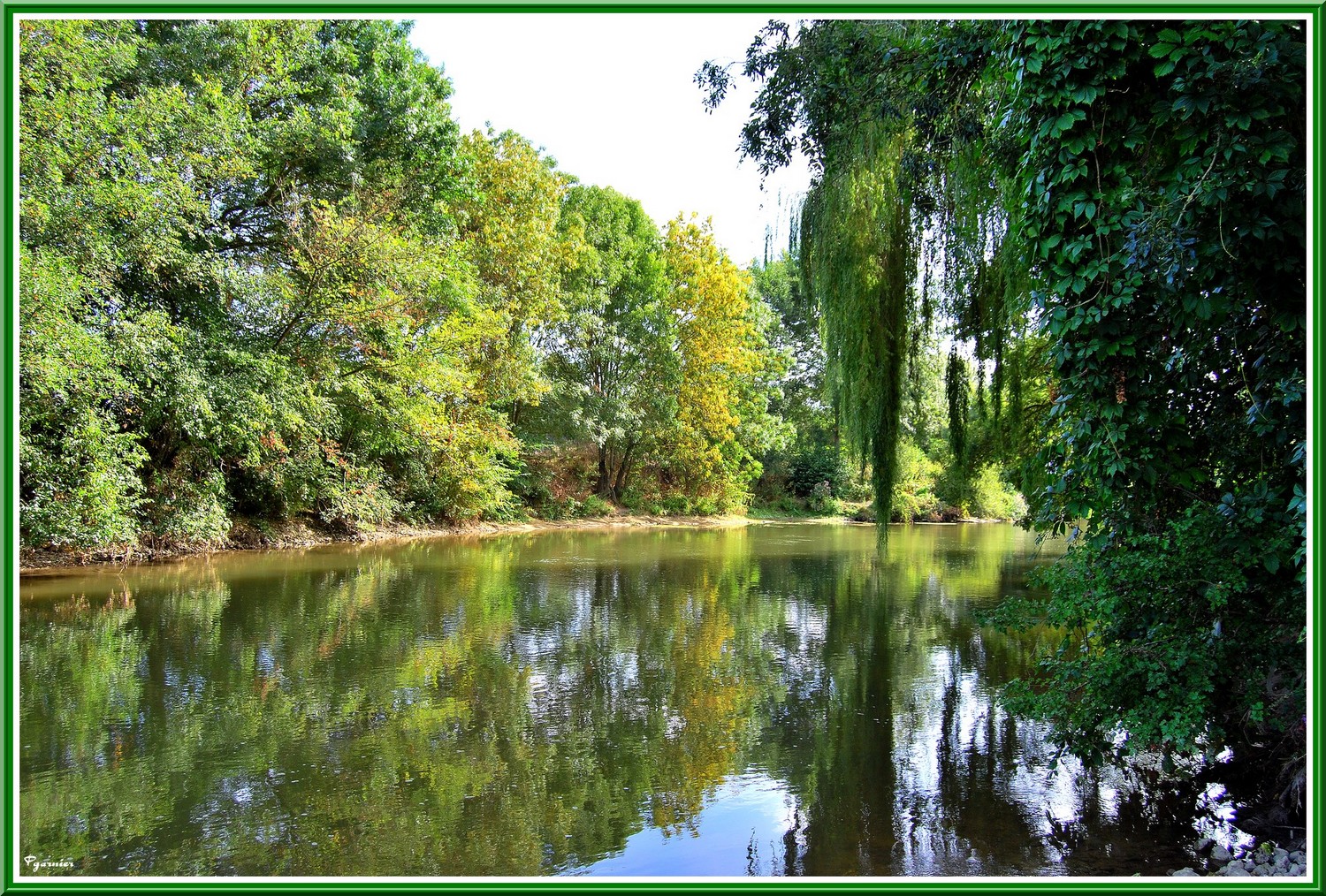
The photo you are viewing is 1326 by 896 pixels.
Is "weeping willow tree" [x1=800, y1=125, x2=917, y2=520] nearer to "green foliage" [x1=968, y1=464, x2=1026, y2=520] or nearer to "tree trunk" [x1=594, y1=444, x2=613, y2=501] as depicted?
"tree trunk" [x1=594, y1=444, x2=613, y2=501]

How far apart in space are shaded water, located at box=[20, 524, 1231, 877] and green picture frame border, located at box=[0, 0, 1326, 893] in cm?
64

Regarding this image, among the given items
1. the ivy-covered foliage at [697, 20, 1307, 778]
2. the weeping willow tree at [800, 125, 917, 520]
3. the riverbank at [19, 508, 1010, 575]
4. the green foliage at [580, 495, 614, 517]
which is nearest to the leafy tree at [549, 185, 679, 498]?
the green foliage at [580, 495, 614, 517]

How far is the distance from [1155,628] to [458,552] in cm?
1434

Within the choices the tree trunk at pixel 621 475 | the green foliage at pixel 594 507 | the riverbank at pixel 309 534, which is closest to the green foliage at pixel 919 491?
the riverbank at pixel 309 534

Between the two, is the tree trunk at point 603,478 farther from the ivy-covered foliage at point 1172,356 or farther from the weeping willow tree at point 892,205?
the ivy-covered foliage at point 1172,356

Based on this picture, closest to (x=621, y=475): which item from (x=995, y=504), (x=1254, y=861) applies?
(x=995, y=504)

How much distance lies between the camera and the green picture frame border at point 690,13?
2.66m

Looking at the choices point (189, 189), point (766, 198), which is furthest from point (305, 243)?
point (766, 198)

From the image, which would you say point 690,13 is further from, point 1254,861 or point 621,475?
Result: point 621,475

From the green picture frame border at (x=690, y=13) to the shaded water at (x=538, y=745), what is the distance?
64cm

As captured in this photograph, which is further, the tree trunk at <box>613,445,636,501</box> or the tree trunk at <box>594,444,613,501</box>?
the tree trunk at <box>613,445,636,501</box>

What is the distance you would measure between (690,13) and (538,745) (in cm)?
430

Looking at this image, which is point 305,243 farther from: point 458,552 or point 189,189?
point 458,552

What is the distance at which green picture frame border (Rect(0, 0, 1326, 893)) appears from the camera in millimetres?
2664
